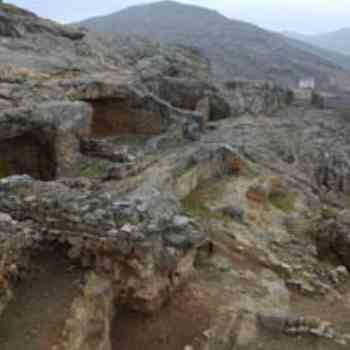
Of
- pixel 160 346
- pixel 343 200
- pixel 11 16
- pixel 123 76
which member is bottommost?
pixel 343 200

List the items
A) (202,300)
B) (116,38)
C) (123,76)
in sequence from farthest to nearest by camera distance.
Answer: (116,38) < (123,76) < (202,300)

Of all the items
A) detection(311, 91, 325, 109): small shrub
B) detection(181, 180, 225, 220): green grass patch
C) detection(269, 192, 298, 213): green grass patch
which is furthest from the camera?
detection(311, 91, 325, 109): small shrub

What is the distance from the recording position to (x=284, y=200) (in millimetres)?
14125

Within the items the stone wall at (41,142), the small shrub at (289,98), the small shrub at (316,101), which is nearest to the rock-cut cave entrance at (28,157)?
the stone wall at (41,142)

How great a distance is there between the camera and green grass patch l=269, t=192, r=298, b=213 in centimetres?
1355

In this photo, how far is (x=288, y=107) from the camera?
30.2 metres

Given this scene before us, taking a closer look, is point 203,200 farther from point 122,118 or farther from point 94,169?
point 122,118

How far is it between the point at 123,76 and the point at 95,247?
13609 mm

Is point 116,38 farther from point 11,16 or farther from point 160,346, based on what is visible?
point 160,346

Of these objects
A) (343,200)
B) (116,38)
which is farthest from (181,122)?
(116,38)

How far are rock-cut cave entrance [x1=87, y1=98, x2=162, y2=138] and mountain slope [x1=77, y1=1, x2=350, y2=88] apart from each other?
3513cm

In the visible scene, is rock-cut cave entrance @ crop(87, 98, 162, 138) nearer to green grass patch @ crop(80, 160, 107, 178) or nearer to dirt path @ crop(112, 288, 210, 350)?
green grass patch @ crop(80, 160, 107, 178)

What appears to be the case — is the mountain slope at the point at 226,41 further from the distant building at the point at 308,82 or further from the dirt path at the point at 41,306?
the dirt path at the point at 41,306

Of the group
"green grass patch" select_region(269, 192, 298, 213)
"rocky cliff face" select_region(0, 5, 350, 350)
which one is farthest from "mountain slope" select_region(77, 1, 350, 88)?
"green grass patch" select_region(269, 192, 298, 213)
